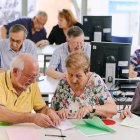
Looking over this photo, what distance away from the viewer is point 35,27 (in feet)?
17.7

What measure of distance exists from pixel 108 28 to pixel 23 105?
3.25 meters

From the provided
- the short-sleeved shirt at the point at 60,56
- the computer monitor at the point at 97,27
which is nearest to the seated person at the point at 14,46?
the short-sleeved shirt at the point at 60,56

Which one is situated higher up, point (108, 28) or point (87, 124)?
point (108, 28)

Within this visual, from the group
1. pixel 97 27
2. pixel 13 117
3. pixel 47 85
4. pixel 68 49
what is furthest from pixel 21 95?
pixel 97 27

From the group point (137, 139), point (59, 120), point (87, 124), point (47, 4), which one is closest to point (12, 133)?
point (59, 120)

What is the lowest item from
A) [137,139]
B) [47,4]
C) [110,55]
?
[137,139]

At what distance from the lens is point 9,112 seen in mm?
2002

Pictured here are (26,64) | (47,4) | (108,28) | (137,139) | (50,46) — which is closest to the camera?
(137,139)

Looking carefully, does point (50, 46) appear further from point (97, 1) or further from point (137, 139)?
point (137, 139)

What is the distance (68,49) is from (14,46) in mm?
637

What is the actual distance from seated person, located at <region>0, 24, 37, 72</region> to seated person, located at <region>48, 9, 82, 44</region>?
1567 mm

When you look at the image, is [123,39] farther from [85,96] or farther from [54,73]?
[85,96]

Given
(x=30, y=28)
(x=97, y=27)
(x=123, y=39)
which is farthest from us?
(x=30, y=28)

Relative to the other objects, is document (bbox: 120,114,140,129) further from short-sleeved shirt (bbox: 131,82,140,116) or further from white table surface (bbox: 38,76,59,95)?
white table surface (bbox: 38,76,59,95)
